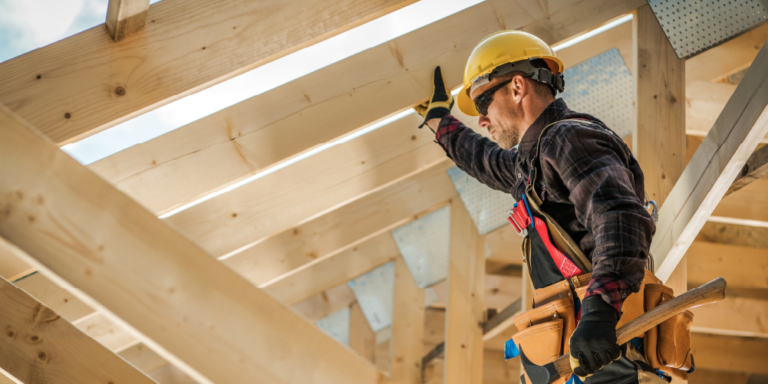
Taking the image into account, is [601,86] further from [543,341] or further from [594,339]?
[594,339]

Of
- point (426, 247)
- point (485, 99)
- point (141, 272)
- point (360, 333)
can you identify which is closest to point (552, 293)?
point (485, 99)

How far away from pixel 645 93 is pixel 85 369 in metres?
2.40

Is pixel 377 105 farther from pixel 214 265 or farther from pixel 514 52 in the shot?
pixel 214 265

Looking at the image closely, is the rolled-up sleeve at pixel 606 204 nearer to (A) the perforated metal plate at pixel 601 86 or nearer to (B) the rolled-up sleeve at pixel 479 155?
(B) the rolled-up sleeve at pixel 479 155

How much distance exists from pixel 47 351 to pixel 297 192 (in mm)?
1420

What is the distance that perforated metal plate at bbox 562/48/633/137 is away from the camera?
3.05 m

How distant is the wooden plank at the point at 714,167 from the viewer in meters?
1.80

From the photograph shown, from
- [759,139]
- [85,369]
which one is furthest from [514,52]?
[85,369]

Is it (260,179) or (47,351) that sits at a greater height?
(260,179)

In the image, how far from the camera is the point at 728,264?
14.3 ft

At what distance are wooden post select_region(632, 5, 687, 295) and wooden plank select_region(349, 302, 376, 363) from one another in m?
4.44

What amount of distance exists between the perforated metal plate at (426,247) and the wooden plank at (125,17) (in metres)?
3.25

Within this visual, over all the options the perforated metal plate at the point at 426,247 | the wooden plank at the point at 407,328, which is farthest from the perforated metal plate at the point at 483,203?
the wooden plank at the point at 407,328

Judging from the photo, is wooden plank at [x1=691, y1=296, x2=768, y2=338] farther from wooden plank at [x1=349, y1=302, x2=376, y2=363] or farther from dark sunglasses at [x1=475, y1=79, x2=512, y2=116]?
wooden plank at [x1=349, y1=302, x2=376, y2=363]
